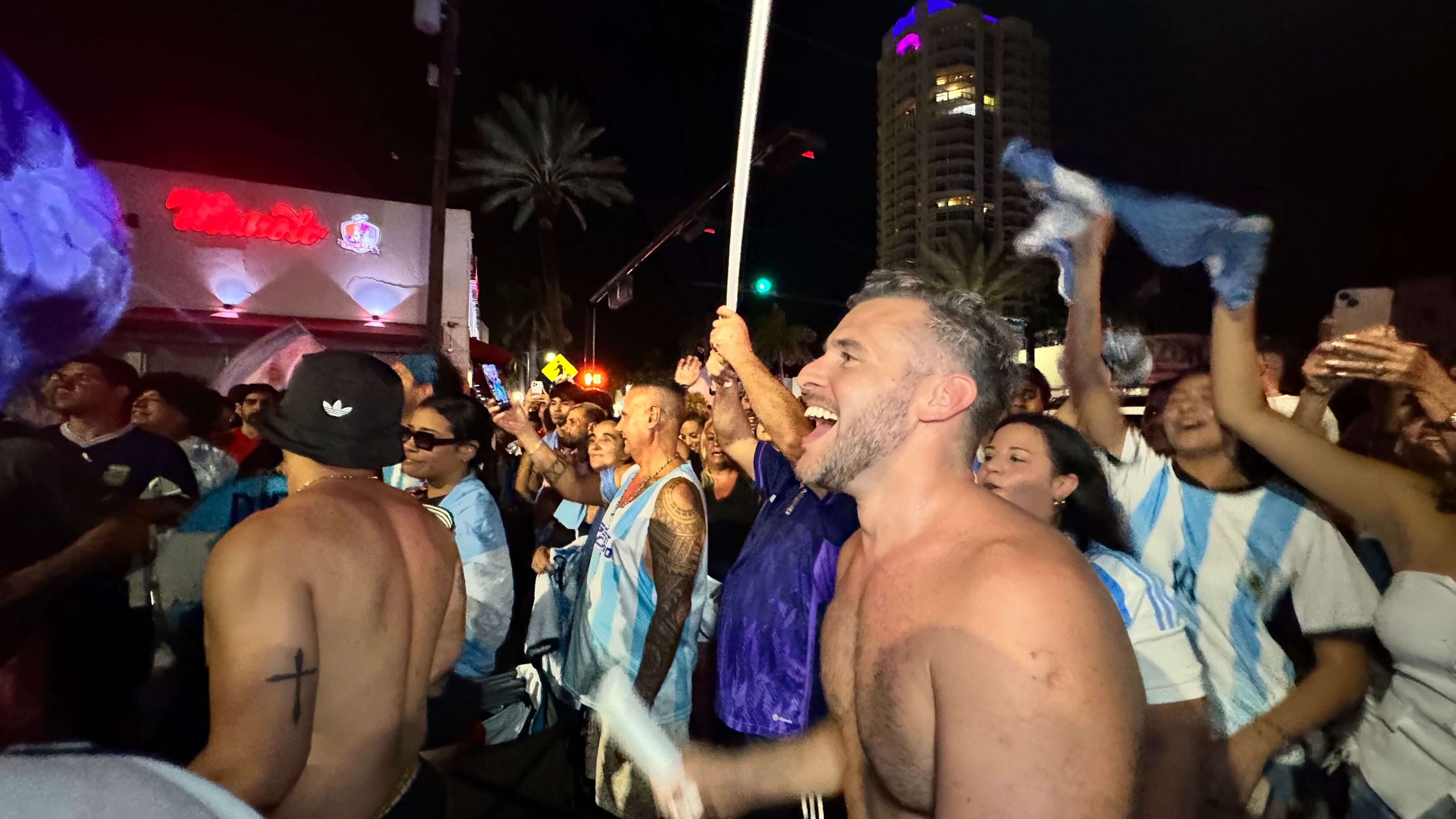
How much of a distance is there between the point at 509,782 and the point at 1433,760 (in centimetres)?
389

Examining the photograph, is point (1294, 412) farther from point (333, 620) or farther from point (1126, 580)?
point (333, 620)

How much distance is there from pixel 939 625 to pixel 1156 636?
119cm

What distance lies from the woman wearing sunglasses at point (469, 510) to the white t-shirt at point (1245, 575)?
322 cm

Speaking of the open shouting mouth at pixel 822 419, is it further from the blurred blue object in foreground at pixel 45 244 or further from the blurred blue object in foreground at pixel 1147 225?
the blurred blue object in foreground at pixel 45 244

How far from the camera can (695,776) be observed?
188cm

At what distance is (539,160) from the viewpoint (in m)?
29.0

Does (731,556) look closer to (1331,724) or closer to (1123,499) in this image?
(1123,499)

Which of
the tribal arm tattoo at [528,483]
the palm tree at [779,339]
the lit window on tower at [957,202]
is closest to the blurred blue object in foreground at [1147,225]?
the tribal arm tattoo at [528,483]

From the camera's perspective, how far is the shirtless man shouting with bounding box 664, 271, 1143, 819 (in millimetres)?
1376

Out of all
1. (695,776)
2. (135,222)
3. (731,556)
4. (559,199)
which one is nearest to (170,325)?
(135,222)

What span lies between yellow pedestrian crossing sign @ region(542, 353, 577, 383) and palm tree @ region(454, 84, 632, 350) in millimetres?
13463

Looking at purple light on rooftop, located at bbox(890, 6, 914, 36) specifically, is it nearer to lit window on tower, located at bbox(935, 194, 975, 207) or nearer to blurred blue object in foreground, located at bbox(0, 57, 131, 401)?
lit window on tower, located at bbox(935, 194, 975, 207)

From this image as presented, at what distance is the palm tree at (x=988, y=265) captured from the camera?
3512 cm

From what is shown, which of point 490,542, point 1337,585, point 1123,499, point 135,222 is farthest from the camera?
point 135,222
